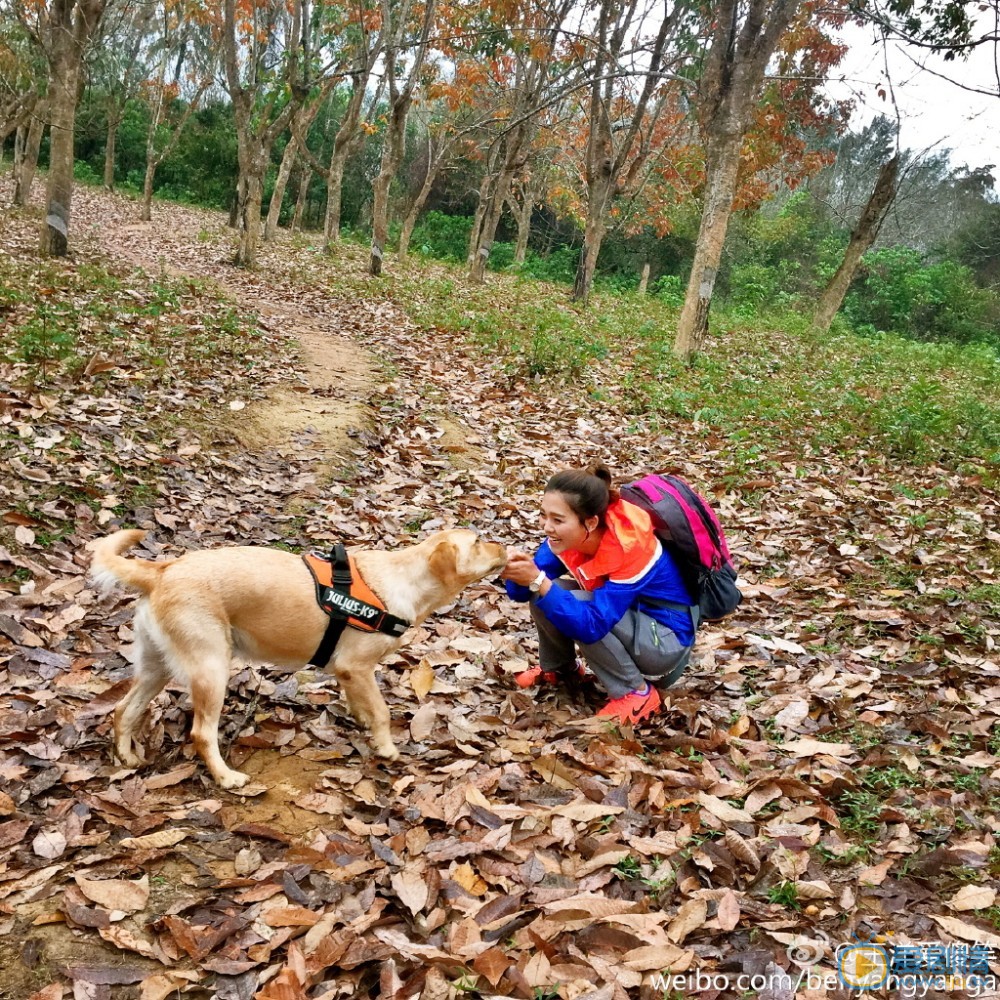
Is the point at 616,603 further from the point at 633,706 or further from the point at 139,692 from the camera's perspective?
the point at 139,692

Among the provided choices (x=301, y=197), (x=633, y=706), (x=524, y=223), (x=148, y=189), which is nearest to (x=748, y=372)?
(x=633, y=706)

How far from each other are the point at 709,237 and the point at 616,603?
1094cm

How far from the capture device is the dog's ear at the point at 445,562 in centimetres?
418

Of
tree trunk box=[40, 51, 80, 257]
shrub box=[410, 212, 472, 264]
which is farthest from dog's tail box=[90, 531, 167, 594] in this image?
shrub box=[410, 212, 472, 264]

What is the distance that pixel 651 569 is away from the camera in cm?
445

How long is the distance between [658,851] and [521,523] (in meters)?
4.55

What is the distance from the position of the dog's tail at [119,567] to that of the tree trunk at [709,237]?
461 inches

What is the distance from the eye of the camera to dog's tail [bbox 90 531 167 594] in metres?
3.66

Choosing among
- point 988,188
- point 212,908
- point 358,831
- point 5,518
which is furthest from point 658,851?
point 988,188

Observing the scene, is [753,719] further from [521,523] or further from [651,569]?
[521,523]

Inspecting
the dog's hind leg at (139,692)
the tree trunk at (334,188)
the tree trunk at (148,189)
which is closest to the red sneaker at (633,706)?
the dog's hind leg at (139,692)

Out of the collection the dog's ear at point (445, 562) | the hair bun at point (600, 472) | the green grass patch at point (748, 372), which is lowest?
the dog's ear at point (445, 562)

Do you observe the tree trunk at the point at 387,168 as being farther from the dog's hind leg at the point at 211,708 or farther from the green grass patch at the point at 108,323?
the dog's hind leg at the point at 211,708

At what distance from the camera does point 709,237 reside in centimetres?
1329
